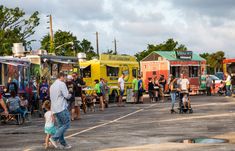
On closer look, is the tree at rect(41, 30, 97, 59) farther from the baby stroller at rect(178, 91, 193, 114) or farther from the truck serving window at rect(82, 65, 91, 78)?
the baby stroller at rect(178, 91, 193, 114)

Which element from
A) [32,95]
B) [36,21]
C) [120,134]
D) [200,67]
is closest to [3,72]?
[32,95]

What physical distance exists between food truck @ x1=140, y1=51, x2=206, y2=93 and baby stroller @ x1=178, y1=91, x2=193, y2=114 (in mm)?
19589

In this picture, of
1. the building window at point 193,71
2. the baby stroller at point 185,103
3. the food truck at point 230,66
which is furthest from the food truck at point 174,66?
the baby stroller at point 185,103

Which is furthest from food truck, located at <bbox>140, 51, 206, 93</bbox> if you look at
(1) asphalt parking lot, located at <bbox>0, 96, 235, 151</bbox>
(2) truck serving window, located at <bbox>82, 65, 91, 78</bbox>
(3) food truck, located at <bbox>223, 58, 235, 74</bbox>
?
(1) asphalt parking lot, located at <bbox>0, 96, 235, 151</bbox>

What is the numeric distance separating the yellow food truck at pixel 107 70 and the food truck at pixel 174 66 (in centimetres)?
496


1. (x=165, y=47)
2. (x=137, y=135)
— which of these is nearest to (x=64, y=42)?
(x=165, y=47)

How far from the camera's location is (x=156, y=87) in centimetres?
3850

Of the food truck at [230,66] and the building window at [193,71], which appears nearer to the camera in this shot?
the food truck at [230,66]

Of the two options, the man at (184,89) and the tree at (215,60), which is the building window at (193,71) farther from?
the tree at (215,60)

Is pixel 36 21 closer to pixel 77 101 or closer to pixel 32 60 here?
pixel 32 60

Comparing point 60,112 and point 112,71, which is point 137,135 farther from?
point 112,71

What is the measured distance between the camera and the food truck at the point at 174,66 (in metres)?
45.0

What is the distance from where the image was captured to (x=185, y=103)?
24281 mm

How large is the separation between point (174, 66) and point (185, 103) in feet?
69.8
